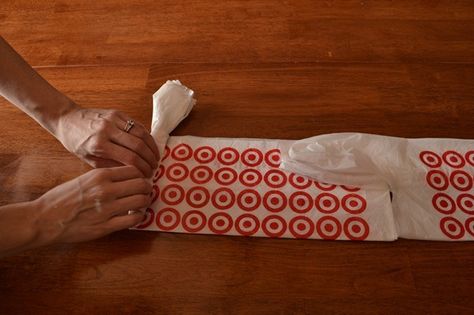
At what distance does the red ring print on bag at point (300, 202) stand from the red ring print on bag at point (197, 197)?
12 cm

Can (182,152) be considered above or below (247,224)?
above

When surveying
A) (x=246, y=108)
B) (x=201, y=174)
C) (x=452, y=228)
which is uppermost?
(x=246, y=108)

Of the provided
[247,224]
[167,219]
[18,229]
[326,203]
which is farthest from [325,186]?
[18,229]

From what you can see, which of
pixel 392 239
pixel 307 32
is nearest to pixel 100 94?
pixel 307 32

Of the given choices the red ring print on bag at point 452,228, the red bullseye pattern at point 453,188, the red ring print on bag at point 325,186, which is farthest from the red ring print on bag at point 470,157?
the red ring print on bag at point 325,186

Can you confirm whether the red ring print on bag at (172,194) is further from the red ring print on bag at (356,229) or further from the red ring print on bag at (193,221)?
the red ring print on bag at (356,229)

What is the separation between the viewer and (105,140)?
0.53 meters

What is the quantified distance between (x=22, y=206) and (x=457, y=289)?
0.53 m

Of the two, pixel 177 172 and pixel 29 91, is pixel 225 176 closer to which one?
pixel 177 172

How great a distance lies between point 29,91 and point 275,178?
0.38 meters

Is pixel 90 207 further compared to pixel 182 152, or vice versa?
pixel 182 152

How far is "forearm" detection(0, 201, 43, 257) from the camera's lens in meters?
0.43

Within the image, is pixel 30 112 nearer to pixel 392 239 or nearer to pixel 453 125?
pixel 392 239

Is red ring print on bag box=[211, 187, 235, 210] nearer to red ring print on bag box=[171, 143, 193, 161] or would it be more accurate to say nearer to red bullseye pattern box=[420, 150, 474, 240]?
red ring print on bag box=[171, 143, 193, 161]
